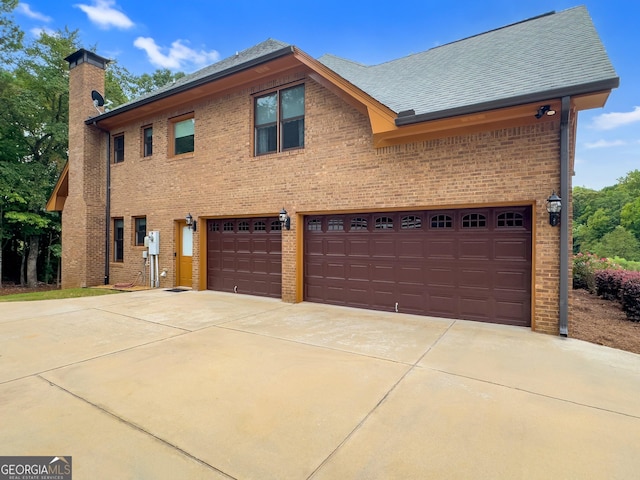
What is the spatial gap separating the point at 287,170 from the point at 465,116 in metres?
4.38

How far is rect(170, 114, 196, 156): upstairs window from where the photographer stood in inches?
416

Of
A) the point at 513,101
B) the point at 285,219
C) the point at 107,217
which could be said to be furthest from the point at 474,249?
the point at 107,217

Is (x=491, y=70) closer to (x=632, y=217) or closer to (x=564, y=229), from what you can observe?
(x=564, y=229)

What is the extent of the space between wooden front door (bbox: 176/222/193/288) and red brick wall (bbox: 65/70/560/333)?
230 mm

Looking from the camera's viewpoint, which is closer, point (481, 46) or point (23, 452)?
point (23, 452)

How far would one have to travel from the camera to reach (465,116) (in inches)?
225

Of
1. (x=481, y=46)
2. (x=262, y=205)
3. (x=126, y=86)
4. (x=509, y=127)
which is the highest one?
(x=126, y=86)

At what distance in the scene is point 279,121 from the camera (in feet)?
28.7

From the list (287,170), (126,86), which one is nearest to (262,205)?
(287,170)

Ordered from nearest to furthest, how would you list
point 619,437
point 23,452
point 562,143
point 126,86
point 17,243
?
point 23,452 < point 619,437 < point 562,143 < point 17,243 < point 126,86

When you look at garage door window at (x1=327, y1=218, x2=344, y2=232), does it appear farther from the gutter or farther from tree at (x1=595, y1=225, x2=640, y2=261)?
tree at (x1=595, y1=225, x2=640, y2=261)

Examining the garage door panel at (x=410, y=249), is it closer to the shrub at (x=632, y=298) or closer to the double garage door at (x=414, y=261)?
the double garage door at (x=414, y=261)

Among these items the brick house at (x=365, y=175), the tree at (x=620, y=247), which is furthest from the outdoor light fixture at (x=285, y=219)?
the tree at (x=620, y=247)

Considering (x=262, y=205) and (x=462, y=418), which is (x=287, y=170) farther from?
(x=462, y=418)
